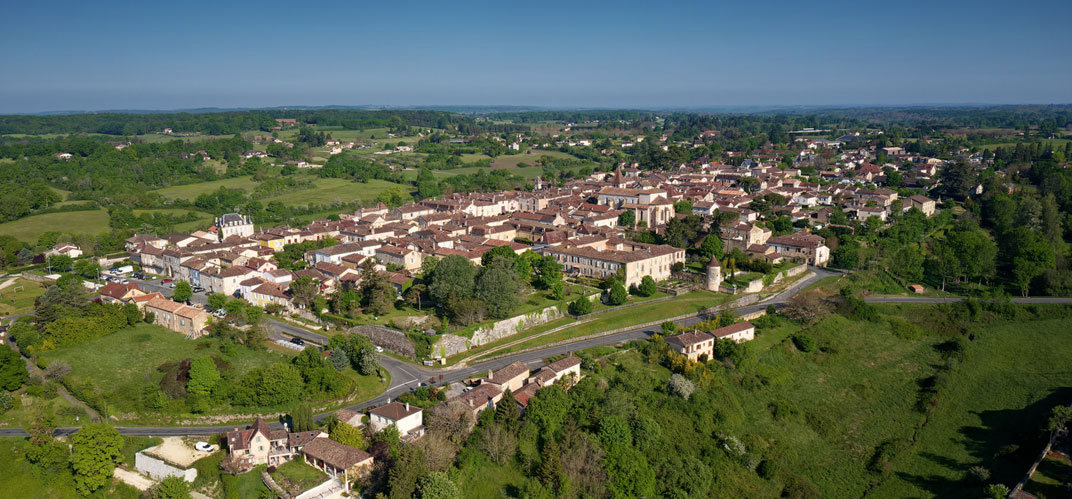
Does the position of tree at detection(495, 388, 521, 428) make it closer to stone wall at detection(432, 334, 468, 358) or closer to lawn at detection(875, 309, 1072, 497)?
stone wall at detection(432, 334, 468, 358)

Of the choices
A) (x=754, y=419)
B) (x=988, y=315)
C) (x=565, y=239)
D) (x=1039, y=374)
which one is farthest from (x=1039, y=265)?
(x=565, y=239)

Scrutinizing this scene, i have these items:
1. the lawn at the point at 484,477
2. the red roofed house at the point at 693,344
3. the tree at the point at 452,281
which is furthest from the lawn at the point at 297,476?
the red roofed house at the point at 693,344

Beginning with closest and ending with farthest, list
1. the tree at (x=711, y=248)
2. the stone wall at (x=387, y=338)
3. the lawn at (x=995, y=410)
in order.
Result: the lawn at (x=995, y=410)
the stone wall at (x=387, y=338)
the tree at (x=711, y=248)

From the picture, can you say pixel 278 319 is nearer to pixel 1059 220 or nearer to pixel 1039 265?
pixel 1039 265

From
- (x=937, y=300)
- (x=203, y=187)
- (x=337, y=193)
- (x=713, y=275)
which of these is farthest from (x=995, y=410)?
(x=203, y=187)

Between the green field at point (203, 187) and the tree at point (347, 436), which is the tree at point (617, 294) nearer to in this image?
the tree at point (347, 436)

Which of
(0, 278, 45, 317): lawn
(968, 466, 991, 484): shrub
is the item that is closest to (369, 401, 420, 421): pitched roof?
(968, 466, 991, 484): shrub
